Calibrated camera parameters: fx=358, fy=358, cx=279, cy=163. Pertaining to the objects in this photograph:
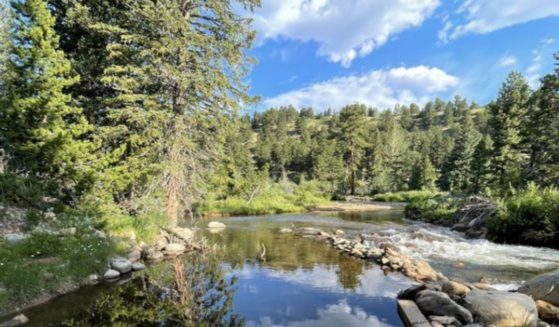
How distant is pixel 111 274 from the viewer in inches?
381

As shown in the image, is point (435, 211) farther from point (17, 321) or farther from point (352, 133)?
point (352, 133)

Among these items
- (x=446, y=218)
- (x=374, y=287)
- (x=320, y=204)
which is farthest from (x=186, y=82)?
(x=320, y=204)

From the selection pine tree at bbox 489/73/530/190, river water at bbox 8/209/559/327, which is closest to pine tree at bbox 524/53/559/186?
pine tree at bbox 489/73/530/190

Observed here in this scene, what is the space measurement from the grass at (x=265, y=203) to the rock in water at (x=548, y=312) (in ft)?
75.8

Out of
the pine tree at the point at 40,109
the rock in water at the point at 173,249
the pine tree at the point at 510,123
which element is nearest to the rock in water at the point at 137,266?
the rock in water at the point at 173,249

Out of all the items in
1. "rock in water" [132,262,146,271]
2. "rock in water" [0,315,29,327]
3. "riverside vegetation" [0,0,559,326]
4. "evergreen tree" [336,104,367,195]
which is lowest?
"rock in water" [0,315,29,327]

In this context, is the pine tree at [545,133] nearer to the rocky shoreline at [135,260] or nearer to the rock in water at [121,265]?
the rocky shoreline at [135,260]

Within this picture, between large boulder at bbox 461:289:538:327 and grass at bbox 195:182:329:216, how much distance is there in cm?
2279

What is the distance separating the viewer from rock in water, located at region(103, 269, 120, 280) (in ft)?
31.5

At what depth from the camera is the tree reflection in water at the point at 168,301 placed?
6.64 metres

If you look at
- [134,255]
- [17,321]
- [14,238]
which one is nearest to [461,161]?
[134,255]

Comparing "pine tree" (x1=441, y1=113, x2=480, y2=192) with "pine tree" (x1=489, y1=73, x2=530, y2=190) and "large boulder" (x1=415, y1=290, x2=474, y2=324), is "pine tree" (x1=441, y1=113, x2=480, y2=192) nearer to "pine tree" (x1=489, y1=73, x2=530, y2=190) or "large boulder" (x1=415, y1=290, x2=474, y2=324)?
"pine tree" (x1=489, y1=73, x2=530, y2=190)

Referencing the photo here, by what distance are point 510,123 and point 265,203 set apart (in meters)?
23.3

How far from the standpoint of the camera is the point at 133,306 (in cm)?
741
